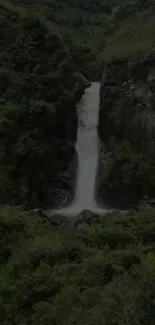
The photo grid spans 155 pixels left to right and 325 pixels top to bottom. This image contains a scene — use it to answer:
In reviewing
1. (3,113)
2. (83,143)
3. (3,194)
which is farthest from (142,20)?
(3,194)

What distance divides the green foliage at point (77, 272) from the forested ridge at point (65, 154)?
3 cm

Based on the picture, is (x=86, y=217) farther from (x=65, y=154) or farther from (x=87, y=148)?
(x=87, y=148)

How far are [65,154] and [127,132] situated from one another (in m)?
3.20

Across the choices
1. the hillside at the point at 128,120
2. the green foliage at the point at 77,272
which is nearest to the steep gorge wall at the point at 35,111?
the hillside at the point at 128,120

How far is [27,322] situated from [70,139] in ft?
58.3

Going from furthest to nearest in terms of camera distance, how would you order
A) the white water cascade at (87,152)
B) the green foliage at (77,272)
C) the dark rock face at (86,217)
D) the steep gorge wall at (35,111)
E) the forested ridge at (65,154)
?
the white water cascade at (87,152) < the steep gorge wall at (35,111) < the dark rock face at (86,217) < the forested ridge at (65,154) < the green foliage at (77,272)

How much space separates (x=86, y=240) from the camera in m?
15.5

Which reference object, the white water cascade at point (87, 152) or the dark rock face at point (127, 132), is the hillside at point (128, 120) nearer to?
the dark rock face at point (127, 132)

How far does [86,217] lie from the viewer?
74.2ft

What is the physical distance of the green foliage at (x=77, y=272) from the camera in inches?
384

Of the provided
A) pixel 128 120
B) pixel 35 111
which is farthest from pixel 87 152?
pixel 35 111

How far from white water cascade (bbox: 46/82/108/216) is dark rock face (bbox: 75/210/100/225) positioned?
5.26ft

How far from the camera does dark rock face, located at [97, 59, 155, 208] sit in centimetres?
2627

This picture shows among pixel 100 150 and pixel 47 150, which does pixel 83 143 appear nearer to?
pixel 100 150
